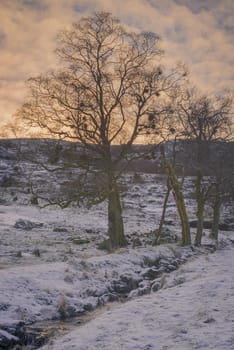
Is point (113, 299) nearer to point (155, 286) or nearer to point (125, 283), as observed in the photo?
point (125, 283)

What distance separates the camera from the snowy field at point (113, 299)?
6.58 metres

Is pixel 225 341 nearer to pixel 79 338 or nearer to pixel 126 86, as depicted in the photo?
pixel 79 338

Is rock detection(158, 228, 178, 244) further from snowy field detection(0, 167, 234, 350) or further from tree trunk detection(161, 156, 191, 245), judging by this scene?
snowy field detection(0, 167, 234, 350)

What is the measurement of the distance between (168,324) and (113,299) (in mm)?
3133

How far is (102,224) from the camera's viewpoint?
29016 millimetres

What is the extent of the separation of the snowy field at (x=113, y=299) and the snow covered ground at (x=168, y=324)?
0.7 inches

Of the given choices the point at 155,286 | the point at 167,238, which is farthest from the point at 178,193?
the point at 155,286

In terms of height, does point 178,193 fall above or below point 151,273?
above

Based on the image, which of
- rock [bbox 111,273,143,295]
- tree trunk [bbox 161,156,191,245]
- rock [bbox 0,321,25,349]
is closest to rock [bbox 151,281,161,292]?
rock [bbox 111,273,143,295]

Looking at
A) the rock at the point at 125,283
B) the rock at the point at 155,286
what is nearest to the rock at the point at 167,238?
the rock at the point at 125,283

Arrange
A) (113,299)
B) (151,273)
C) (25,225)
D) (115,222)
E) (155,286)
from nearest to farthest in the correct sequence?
(113,299) → (155,286) → (151,273) → (115,222) → (25,225)

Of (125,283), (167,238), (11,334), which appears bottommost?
(167,238)

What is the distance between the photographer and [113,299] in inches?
395

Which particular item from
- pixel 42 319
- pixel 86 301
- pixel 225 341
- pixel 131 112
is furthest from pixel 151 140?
pixel 225 341
